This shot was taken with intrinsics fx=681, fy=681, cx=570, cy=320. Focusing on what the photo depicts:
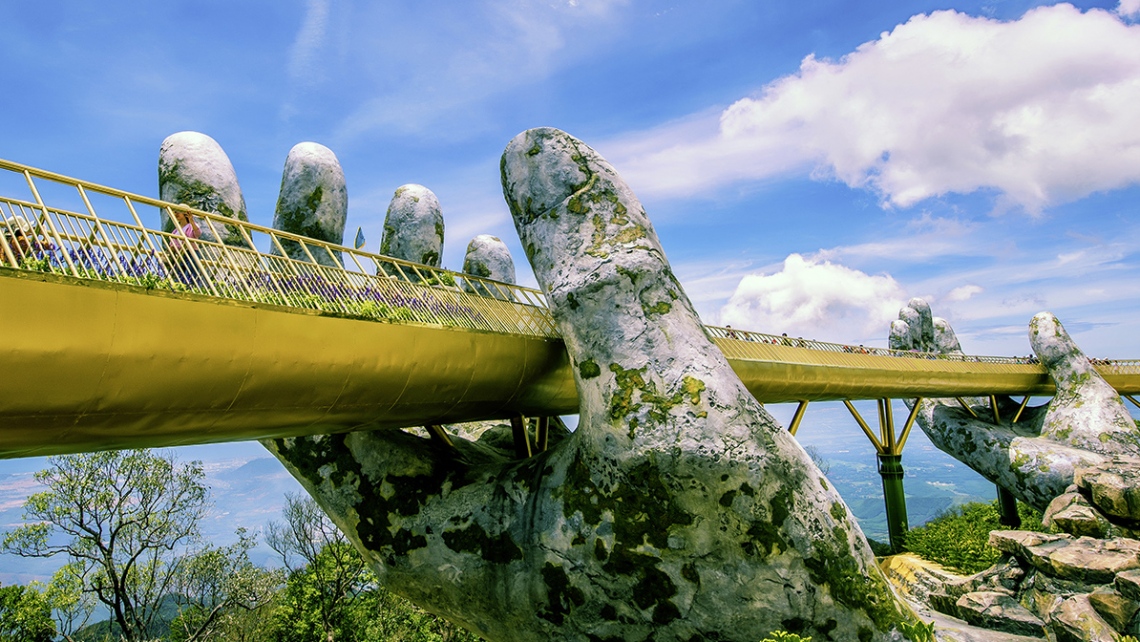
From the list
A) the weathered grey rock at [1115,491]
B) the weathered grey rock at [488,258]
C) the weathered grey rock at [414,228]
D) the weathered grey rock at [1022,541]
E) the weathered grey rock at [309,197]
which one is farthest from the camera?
the weathered grey rock at [488,258]

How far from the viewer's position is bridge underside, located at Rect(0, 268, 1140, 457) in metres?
4.98

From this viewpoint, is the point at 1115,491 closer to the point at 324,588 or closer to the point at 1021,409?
the point at 1021,409

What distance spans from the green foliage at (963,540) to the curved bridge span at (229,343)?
48.2ft

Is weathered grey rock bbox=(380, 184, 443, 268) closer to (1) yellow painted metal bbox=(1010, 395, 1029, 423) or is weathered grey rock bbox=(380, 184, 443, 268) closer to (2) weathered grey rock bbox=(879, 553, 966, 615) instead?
(2) weathered grey rock bbox=(879, 553, 966, 615)

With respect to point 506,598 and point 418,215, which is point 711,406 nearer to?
point 506,598

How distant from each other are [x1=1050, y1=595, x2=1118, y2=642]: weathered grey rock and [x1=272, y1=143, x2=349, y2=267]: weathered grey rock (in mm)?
12131

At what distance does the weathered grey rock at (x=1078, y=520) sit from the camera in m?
12.8

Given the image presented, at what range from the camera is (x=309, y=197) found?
10797 mm

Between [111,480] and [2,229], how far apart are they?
21421 millimetres

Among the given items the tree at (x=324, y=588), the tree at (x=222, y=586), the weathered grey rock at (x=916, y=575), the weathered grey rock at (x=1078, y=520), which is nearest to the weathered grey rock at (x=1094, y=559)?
the weathered grey rock at (x=1078, y=520)

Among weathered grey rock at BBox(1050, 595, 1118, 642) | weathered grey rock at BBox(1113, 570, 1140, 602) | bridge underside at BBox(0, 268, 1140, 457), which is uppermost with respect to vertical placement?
bridge underside at BBox(0, 268, 1140, 457)

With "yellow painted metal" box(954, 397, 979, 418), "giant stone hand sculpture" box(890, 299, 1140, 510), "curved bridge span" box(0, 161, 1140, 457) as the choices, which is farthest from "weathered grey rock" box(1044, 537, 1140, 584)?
"yellow painted metal" box(954, 397, 979, 418)

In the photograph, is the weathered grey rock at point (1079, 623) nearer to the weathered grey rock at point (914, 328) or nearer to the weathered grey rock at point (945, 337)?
the weathered grey rock at point (914, 328)

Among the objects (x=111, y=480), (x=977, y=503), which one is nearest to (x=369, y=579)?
(x=111, y=480)
